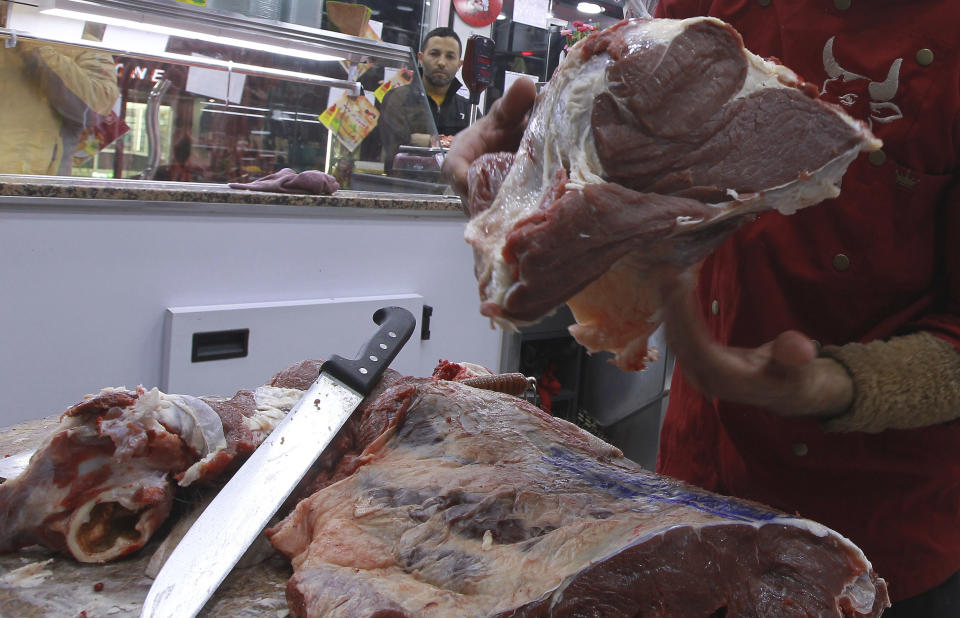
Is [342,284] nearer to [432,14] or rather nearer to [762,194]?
[762,194]

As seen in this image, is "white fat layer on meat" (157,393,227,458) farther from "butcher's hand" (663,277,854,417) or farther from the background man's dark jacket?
the background man's dark jacket

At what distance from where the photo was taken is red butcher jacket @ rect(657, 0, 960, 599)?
1476 mm

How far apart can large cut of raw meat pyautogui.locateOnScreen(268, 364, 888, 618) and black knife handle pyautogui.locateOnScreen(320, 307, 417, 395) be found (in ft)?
0.46

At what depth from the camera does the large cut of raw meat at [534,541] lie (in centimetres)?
117

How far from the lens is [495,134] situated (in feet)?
5.31

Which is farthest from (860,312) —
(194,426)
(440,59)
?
(440,59)

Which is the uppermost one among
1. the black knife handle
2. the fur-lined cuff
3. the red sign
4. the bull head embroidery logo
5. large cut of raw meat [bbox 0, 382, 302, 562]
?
the red sign

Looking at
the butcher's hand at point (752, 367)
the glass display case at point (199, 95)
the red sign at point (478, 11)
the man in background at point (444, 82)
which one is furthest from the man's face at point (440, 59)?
the butcher's hand at point (752, 367)

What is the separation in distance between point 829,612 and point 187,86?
11.3 feet

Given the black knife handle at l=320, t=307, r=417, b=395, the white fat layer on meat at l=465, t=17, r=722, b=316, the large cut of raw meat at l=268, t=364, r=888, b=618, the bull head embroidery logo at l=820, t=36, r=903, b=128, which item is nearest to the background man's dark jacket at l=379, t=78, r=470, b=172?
the black knife handle at l=320, t=307, r=417, b=395

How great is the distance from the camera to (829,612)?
117 cm

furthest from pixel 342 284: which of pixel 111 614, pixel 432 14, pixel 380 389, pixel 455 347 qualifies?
pixel 432 14

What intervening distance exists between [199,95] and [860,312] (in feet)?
10.2

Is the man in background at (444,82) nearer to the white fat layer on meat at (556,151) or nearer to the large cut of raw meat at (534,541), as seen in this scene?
the large cut of raw meat at (534,541)
